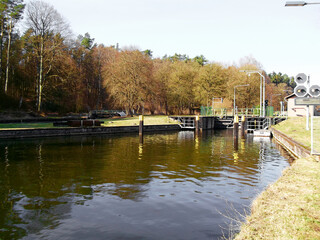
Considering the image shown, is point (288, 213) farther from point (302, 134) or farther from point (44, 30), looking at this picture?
point (44, 30)

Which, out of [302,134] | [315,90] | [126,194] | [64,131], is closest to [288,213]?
[126,194]

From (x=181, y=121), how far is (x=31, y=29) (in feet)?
98.6

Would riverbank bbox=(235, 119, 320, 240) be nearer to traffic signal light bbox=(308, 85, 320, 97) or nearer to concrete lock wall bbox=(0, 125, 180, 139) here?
traffic signal light bbox=(308, 85, 320, 97)

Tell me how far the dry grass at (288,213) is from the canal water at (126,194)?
0.93 meters

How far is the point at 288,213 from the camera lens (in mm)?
→ 7148

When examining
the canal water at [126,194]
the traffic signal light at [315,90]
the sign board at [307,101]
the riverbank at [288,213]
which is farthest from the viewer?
the traffic signal light at [315,90]

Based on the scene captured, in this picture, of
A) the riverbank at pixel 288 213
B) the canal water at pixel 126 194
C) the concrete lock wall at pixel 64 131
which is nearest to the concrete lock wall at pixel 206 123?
the concrete lock wall at pixel 64 131

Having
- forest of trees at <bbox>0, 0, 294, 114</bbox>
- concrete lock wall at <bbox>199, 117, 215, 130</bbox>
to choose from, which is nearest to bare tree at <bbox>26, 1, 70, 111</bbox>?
forest of trees at <bbox>0, 0, 294, 114</bbox>

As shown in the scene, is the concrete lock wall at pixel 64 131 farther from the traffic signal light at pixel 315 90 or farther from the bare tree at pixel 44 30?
the traffic signal light at pixel 315 90

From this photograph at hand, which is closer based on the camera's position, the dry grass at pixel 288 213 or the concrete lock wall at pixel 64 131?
the dry grass at pixel 288 213

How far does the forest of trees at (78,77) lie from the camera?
163 ft

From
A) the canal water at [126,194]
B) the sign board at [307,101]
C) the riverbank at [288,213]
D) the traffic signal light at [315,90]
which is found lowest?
the canal water at [126,194]

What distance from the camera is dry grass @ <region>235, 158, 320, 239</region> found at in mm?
6105

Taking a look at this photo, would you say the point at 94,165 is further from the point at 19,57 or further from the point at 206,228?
the point at 19,57
